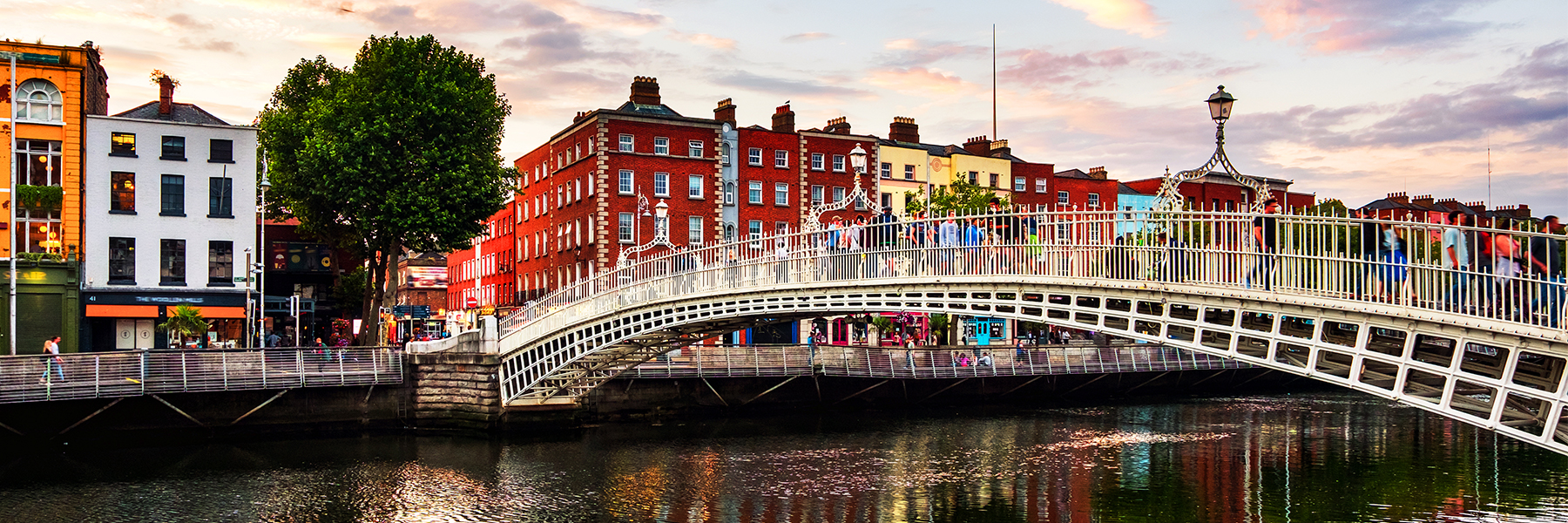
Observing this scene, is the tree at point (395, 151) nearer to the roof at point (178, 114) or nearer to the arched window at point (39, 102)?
the roof at point (178, 114)

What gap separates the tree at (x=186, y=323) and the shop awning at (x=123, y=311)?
0.67 m

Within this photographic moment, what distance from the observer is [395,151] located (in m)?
47.0

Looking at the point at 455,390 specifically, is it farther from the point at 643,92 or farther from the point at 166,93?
the point at 643,92

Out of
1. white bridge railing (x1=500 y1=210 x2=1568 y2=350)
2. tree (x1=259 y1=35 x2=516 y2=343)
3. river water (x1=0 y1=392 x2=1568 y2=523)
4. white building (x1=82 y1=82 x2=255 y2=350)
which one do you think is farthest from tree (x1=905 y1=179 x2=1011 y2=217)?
white building (x1=82 y1=82 x2=255 y2=350)

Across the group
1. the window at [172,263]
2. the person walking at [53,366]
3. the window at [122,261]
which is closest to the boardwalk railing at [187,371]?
the person walking at [53,366]

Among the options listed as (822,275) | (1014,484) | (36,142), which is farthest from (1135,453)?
(36,142)

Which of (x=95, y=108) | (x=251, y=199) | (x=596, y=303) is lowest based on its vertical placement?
(x=596, y=303)

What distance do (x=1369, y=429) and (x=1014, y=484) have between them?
16.7 metres

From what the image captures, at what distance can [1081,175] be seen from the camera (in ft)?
262

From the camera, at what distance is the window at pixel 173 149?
155 feet

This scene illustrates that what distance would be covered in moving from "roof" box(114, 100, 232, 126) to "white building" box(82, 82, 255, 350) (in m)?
2.12

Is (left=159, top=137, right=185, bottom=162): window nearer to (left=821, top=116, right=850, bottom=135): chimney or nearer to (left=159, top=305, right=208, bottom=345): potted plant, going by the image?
(left=159, top=305, right=208, bottom=345): potted plant

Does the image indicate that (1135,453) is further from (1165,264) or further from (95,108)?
(95,108)

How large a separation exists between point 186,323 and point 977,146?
4478 centimetres
